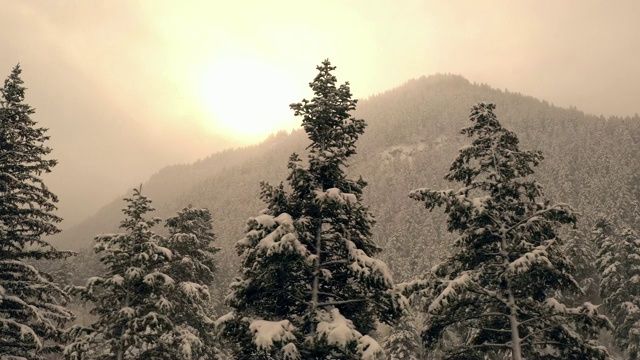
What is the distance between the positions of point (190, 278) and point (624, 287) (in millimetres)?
32605

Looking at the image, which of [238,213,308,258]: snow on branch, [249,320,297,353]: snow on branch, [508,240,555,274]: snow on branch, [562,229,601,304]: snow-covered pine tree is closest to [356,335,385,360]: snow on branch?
[249,320,297,353]: snow on branch

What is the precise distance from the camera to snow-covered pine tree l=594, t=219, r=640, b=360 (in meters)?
33.7

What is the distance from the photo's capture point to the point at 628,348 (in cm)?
3428

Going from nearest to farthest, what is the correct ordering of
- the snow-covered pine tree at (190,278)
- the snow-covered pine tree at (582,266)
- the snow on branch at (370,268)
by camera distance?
the snow on branch at (370,268), the snow-covered pine tree at (190,278), the snow-covered pine tree at (582,266)

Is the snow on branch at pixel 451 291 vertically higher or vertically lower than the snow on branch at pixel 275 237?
lower

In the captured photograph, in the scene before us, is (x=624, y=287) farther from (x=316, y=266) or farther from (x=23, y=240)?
(x=23, y=240)

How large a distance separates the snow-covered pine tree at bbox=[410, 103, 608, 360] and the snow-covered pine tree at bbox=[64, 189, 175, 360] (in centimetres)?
1040

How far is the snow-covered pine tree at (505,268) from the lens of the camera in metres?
12.1

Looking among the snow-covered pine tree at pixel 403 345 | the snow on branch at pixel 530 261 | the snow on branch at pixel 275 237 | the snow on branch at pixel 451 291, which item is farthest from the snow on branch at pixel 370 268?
the snow-covered pine tree at pixel 403 345

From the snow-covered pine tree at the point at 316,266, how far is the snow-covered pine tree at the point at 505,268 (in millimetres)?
2101

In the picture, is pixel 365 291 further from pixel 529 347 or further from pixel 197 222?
pixel 197 222

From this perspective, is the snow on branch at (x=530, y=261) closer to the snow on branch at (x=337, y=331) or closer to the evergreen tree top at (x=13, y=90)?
the snow on branch at (x=337, y=331)

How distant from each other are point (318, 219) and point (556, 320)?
23.9 feet

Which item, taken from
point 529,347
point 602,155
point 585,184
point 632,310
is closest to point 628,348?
point 632,310
